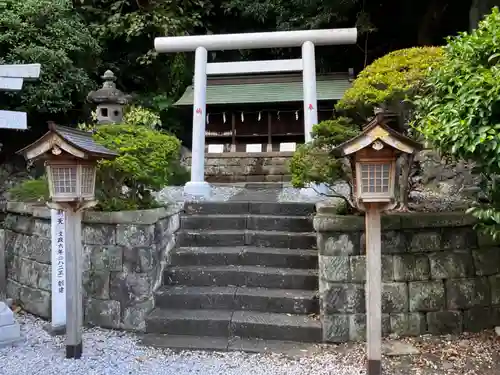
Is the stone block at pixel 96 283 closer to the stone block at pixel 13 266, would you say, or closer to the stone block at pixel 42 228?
the stone block at pixel 42 228

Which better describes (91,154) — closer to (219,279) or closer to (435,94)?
(219,279)

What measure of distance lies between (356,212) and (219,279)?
5.34ft

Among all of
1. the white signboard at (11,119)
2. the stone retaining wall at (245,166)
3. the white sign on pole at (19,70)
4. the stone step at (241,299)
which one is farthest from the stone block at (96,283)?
the stone retaining wall at (245,166)

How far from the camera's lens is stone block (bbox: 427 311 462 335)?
12.9 feet

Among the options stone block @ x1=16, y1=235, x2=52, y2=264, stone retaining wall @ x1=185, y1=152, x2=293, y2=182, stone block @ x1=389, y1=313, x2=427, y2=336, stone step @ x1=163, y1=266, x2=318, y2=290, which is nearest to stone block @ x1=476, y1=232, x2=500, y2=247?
stone block @ x1=389, y1=313, x2=427, y2=336

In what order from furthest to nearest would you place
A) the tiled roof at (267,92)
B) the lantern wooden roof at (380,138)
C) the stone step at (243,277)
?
the tiled roof at (267,92) → the stone step at (243,277) → the lantern wooden roof at (380,138)

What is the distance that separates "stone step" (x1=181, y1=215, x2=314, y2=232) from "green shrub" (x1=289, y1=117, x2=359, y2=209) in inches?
34.7

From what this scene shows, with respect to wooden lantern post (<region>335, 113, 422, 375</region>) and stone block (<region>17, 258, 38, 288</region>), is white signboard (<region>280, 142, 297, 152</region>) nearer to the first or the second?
stone block (<region>17, 258, 38, 288</region>)

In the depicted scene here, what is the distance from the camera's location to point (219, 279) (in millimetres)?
4477

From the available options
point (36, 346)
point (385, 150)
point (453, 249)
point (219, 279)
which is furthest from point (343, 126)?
point (36, 346)

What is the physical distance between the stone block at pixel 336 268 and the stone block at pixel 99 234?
85.0 inches

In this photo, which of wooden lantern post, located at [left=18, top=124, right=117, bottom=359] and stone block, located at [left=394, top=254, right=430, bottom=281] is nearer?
wooden lantern post, located at [left=18, top=124, right=117, bottom=359]

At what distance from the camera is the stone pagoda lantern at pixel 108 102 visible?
6.18 m

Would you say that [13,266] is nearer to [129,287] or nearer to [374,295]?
[129,287]
